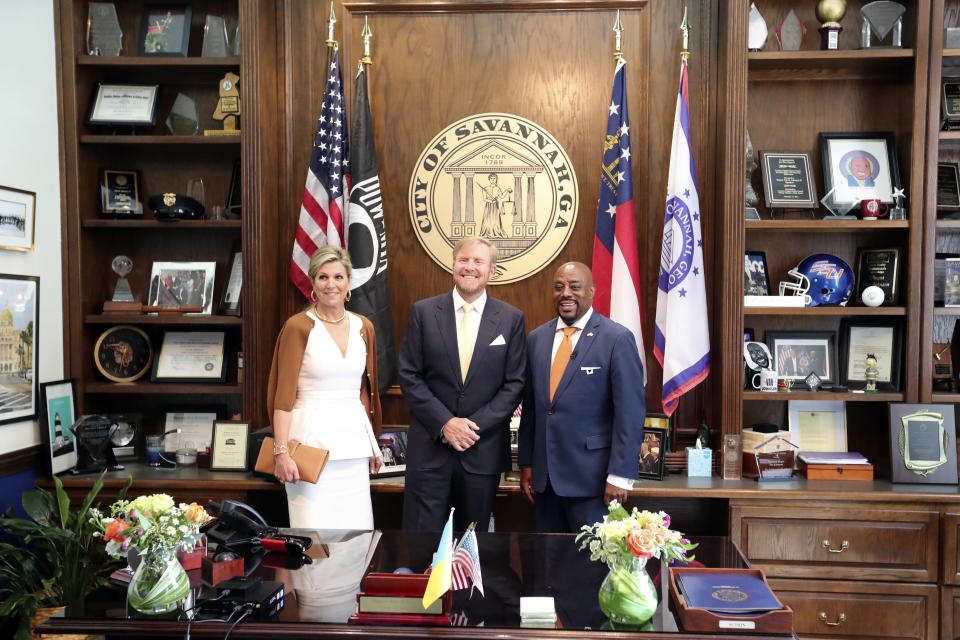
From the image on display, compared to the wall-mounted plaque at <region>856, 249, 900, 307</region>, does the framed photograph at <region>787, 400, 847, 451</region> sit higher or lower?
lower

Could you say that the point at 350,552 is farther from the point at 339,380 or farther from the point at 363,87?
the point at 363,87

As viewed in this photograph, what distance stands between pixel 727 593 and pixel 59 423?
3106mm

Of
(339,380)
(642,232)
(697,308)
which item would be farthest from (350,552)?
(642,232)

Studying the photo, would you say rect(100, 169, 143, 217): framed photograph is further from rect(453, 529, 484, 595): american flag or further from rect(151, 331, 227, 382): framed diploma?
rect(453, 529, 484, 595): american flag

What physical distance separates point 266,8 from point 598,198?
192cm

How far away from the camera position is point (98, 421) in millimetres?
3396

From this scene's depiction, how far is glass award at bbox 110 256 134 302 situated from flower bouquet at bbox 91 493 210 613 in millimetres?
2270

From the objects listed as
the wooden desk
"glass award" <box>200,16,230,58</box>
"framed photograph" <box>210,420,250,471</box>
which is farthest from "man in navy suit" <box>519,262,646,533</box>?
"glass award" <box>200,16,230,58</box>

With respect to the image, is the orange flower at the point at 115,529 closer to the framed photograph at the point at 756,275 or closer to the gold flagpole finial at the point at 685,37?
the framed photograph at the point at 756,275

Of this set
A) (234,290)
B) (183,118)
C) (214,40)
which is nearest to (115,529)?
(234,290)

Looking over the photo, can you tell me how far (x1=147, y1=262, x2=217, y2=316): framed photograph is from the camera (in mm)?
3654

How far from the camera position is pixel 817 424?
138 inches

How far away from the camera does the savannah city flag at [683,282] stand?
11.0 ft

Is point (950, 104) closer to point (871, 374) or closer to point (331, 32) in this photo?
point (871, 374)
